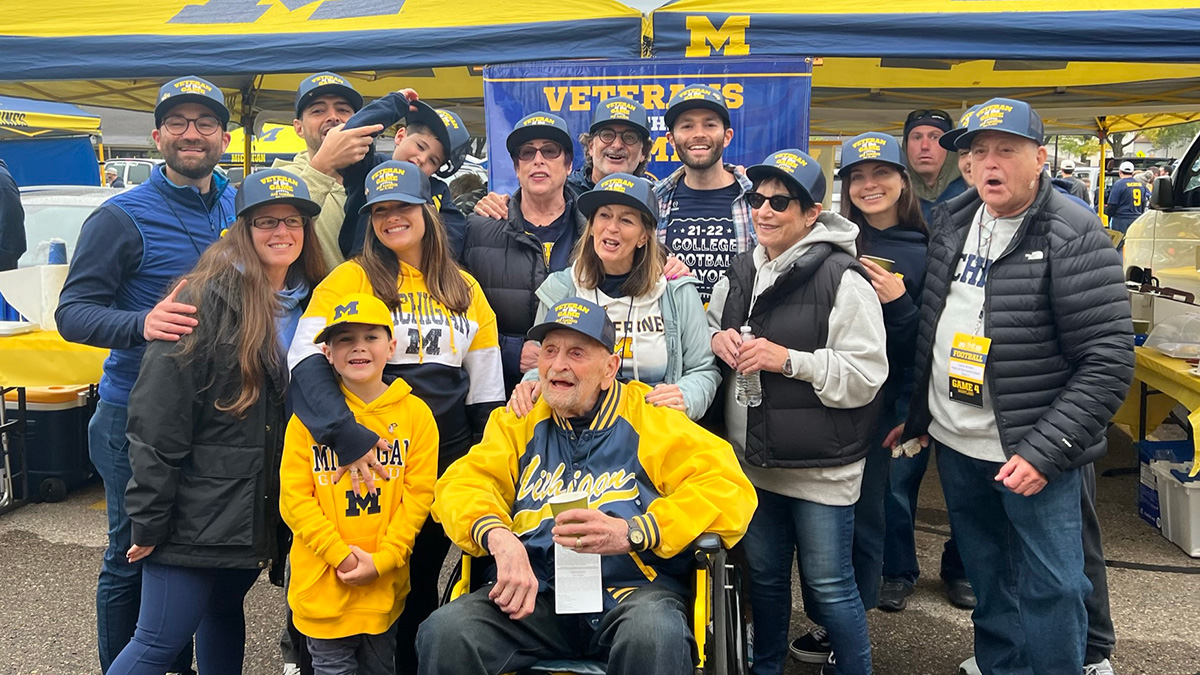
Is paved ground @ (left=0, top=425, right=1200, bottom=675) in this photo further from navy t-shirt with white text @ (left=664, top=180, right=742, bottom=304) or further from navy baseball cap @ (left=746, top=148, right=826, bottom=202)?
navy baseball cap @ (left=746, top=148, right=826, bottom=202)

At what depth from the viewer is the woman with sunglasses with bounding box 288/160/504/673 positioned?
2.58 m

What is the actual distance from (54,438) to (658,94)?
396 cm

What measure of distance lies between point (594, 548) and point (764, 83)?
9.09 ft

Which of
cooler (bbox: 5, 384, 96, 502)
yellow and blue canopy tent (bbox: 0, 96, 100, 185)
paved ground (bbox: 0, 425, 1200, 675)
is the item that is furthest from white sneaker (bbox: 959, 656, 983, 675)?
yellow and blue canopy tent (bbox: 0, 96, 100, 185)

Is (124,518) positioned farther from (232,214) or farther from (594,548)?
(594,548)

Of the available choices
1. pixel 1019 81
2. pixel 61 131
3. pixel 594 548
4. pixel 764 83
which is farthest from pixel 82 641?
→ pixel 61 131

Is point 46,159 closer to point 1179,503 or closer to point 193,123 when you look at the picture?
point 193,123

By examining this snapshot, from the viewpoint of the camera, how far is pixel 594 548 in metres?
2.21

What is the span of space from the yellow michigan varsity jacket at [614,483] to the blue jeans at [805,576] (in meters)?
0.44

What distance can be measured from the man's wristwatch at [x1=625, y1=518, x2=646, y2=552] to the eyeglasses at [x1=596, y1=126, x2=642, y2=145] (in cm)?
168

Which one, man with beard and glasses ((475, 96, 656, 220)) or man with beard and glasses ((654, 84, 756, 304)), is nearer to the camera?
man with beard and glasses ((654, 84, 756, 304))

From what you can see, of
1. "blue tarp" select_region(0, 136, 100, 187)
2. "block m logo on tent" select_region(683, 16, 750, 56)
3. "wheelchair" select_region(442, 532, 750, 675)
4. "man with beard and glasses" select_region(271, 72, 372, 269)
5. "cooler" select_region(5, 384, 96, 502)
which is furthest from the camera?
"blue tarp" select_region(0, 136, 100, 187)

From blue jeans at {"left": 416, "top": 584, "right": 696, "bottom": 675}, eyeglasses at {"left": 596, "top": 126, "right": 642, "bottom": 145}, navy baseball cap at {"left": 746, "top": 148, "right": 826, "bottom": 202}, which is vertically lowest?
blue jeans at {"left": 416, "top": 584, "right": 696, "bottom": 675}

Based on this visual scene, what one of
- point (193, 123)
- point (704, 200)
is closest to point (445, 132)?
point (193, 123)
